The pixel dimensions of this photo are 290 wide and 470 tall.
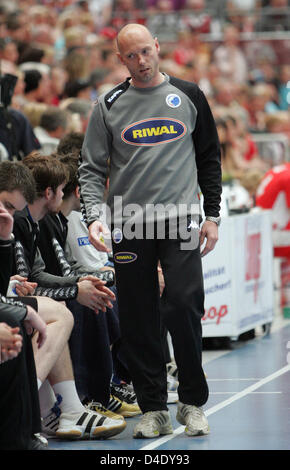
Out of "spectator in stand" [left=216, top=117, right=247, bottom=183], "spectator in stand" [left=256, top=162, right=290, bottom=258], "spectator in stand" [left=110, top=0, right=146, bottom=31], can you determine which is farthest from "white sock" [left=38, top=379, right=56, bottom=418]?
"spectator in stand" [left=110, top=0, right=146, bottom=31]

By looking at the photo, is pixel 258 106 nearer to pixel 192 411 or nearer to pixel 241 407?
pixel 241 407

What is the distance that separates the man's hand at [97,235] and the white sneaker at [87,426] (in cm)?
87

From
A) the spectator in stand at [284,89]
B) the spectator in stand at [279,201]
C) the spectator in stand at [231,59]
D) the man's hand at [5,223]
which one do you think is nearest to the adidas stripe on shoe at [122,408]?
the man's hand at [5,223]

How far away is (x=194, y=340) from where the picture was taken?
4.84 m

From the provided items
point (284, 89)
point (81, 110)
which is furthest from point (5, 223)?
point (284, 89)

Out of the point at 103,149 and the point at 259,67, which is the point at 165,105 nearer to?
the point at 103,149

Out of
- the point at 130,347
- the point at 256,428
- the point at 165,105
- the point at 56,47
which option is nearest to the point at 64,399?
the point at 130,347

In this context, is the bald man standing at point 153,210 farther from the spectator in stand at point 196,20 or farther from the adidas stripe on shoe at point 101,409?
the spectator in stand at point 196,20

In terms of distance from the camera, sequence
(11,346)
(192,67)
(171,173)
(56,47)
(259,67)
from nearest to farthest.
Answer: (11,346)
(171,173)
(56,47)
(192,67)
(259,67)

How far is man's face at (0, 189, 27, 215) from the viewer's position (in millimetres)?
4602

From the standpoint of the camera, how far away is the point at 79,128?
326 inches

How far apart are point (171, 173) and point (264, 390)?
1.85m

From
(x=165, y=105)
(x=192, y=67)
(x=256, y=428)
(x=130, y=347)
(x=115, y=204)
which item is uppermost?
(x=192, y=67)

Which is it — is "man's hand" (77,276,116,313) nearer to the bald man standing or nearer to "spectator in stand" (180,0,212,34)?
the bald man standing
